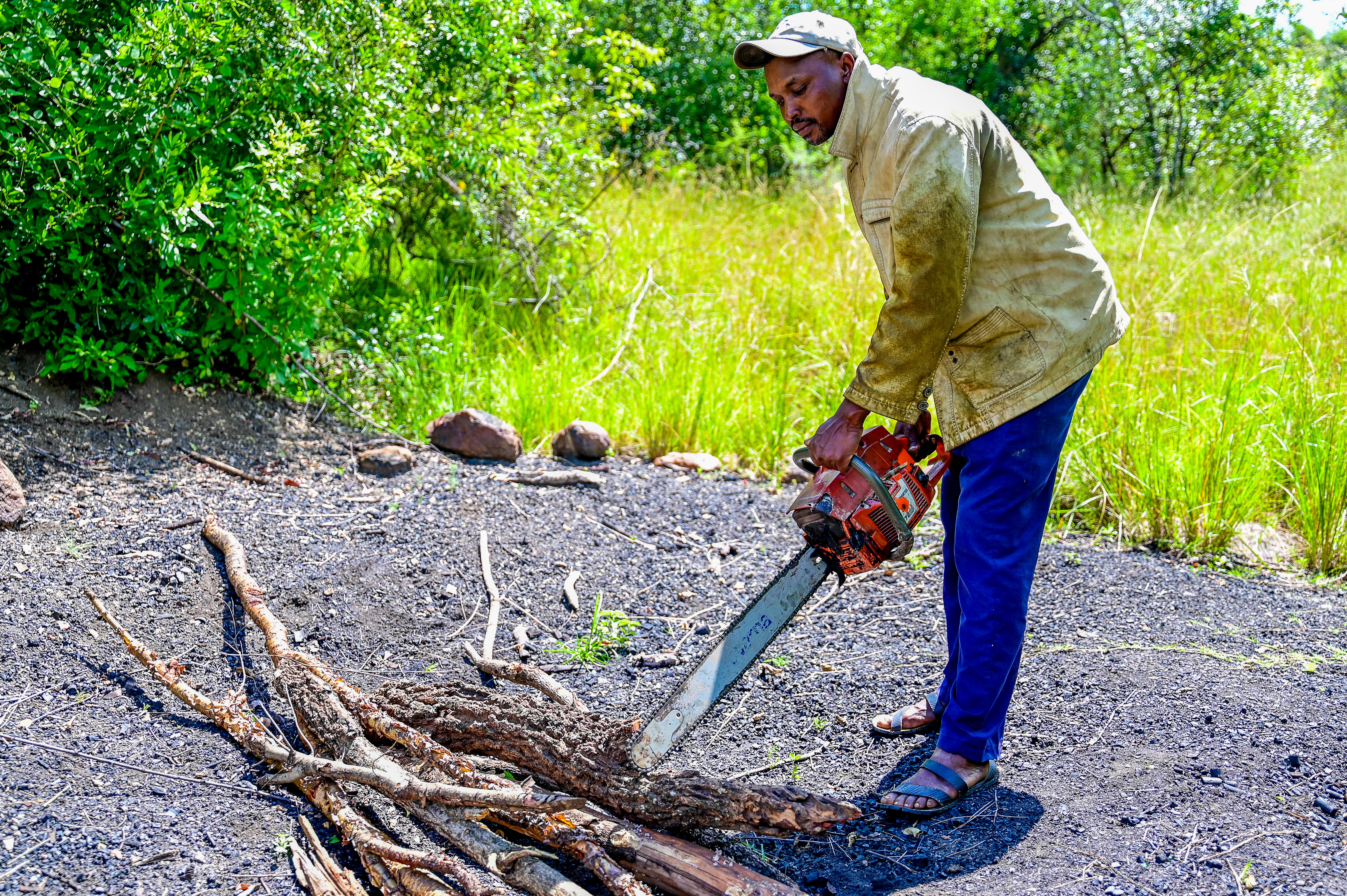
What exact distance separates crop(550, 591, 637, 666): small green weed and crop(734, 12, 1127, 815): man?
1.13 metres

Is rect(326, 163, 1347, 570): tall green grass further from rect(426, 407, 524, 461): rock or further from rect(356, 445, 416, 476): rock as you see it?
rect(356, 445, 416, 476): rock

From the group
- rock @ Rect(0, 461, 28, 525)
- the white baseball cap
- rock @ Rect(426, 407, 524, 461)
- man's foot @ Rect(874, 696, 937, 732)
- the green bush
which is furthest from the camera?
rock @ Rect(426, 407, 524, 461)

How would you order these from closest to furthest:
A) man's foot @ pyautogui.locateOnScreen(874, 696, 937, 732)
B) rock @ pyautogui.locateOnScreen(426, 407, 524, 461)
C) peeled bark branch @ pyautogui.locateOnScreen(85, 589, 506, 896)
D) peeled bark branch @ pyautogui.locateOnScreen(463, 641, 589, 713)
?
peeled bark branch @ pyautogui.locateOnScreen(85, 589, 506, 896) < peeled bark branch @ pyautogui.locateOnScreen(463, 641, 589, 713) < man's foot @ pyautogui.locateOnScreen(874, 696, 937, 732) < rock @ pyautogui.locateOnScreen(426, 407, 524, 461)

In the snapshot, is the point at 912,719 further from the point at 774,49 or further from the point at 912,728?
the point at 774,49

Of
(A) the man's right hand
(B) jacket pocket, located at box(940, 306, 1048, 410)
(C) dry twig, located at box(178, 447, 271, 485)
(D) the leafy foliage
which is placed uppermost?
(D) the leafy foliage

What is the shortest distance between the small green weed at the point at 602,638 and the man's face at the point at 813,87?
1774mm

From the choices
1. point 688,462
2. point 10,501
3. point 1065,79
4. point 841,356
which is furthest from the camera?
point 1065,79

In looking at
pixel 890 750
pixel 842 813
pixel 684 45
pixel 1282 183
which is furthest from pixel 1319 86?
pixel 842 813

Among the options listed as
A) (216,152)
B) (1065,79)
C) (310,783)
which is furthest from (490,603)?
(1065,79)

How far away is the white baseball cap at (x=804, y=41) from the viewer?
2273 millimetres

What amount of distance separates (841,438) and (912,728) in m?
1.01

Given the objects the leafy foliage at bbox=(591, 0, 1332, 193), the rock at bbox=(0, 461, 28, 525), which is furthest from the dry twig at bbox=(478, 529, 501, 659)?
the leafy foliage at bbox=(591, 0, 1332, 193)

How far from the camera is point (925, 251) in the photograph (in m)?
2.22

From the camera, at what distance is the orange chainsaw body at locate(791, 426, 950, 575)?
2.40 m
